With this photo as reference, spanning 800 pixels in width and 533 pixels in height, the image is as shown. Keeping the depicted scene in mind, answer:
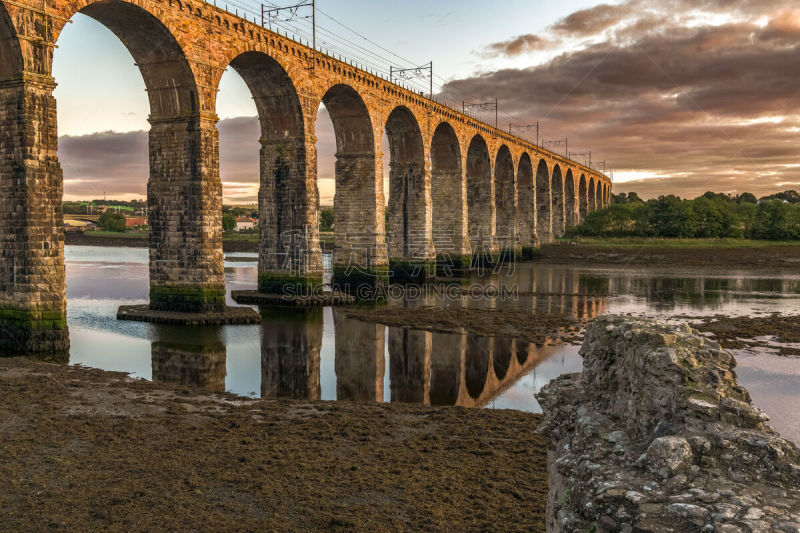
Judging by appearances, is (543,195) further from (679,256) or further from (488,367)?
(488,367)

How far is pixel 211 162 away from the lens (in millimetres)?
20391

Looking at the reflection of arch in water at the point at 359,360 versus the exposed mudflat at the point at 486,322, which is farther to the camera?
the exposed mudflat at the point at 486,322

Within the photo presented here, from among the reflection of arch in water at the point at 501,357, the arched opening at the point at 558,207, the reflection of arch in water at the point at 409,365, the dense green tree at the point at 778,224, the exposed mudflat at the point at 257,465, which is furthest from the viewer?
the arched opening at the point at 558,207

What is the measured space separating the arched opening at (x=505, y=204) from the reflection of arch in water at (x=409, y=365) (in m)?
37.1

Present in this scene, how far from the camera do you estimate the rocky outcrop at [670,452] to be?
2629 mm

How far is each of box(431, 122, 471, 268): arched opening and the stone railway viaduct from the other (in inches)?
3.6

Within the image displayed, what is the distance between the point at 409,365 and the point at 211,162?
10.9 m

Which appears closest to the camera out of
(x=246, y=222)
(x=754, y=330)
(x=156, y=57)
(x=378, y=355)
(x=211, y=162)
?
(x=378, y=355)

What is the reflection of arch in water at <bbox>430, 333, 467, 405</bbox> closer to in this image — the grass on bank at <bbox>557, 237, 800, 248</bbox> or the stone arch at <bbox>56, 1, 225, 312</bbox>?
the stone arch at <bbox>56, 1, 225, 312</bbox>

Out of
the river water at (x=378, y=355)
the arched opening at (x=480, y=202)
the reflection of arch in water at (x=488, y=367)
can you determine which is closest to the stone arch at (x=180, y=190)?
the river water at (x=378, y=355)

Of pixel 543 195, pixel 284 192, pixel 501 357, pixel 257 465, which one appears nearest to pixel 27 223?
pixel 257 465

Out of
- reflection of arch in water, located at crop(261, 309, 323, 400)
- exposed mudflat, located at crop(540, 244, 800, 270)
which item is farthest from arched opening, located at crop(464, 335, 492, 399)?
exposed mudflat, located at crop(540, 244, 800, 270)

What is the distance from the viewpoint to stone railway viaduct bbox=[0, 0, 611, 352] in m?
14.4

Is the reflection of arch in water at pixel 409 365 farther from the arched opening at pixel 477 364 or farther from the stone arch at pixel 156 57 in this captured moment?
the stone arch at pixel 156 57
